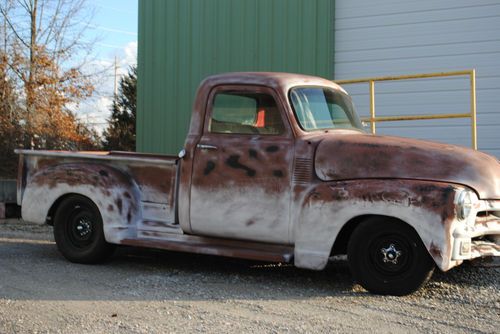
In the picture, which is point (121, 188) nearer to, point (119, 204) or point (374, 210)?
point (119, 204)

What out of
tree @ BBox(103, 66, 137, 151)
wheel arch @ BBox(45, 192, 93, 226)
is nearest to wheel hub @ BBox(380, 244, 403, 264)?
wheel arch @ BBox(45, 192, 93, 226)

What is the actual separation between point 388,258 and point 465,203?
82cm

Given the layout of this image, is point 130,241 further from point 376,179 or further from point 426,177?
point 426,177

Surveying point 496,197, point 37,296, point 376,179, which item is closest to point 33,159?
point 37,296

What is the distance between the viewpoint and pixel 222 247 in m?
6.48

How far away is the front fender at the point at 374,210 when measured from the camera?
5.32 metres

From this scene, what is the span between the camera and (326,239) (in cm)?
586

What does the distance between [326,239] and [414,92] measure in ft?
20.8

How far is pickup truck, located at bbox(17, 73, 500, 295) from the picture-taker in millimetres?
5520

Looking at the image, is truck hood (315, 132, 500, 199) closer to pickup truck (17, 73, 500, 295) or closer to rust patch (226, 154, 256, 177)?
pickup truck (17, 73, 500, 295)

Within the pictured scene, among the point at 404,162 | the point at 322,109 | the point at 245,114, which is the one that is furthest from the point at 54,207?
the point at 404,162

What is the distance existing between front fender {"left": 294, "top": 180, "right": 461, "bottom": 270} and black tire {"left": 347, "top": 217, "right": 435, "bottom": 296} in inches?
5.7

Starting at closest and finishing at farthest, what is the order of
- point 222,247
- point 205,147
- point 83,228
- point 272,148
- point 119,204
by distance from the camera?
point 272,148
point 222,247
point 205,147
point 119,204
point 83,228

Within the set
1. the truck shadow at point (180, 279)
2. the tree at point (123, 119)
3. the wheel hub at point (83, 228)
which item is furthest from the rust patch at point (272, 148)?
the tree at point (123, 119)
